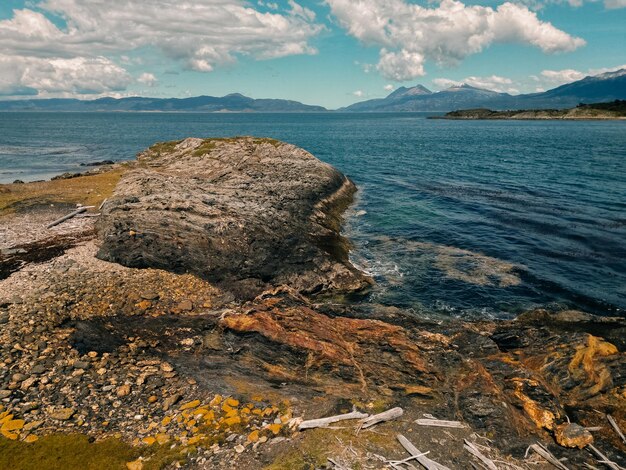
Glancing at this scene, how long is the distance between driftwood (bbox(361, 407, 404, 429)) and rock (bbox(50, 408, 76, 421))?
9.98 m

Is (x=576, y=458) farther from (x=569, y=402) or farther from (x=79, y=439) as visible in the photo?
(x=79, y=439)

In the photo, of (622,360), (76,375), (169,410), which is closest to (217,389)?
(169,410)

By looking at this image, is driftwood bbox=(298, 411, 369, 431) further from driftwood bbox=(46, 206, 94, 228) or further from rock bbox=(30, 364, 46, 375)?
driftwood bbox=(46, 206, 94, 228)

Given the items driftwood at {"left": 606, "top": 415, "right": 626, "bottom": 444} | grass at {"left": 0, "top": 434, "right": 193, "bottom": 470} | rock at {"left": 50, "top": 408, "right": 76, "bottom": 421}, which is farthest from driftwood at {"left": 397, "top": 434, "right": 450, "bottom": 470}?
rock at {"left": 50, "top": 408, "right": 76, "bottom": 421}

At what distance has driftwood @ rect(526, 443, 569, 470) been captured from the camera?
12.1 metres

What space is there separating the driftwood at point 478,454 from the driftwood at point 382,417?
2234 mm

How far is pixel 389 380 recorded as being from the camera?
53.3 feet

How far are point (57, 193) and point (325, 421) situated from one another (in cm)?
4271

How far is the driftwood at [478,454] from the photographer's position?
11807 millimetres

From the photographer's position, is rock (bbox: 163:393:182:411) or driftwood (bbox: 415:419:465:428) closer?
driftwood (bbox: 415:419:465:428)

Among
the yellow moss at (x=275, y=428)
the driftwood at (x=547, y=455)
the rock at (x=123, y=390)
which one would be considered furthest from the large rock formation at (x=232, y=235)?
the driftwood at (x=547, y=455)

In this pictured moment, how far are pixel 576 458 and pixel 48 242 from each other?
33040 mm

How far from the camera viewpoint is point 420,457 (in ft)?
38.6

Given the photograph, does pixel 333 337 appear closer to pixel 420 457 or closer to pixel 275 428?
pixel 275 428
